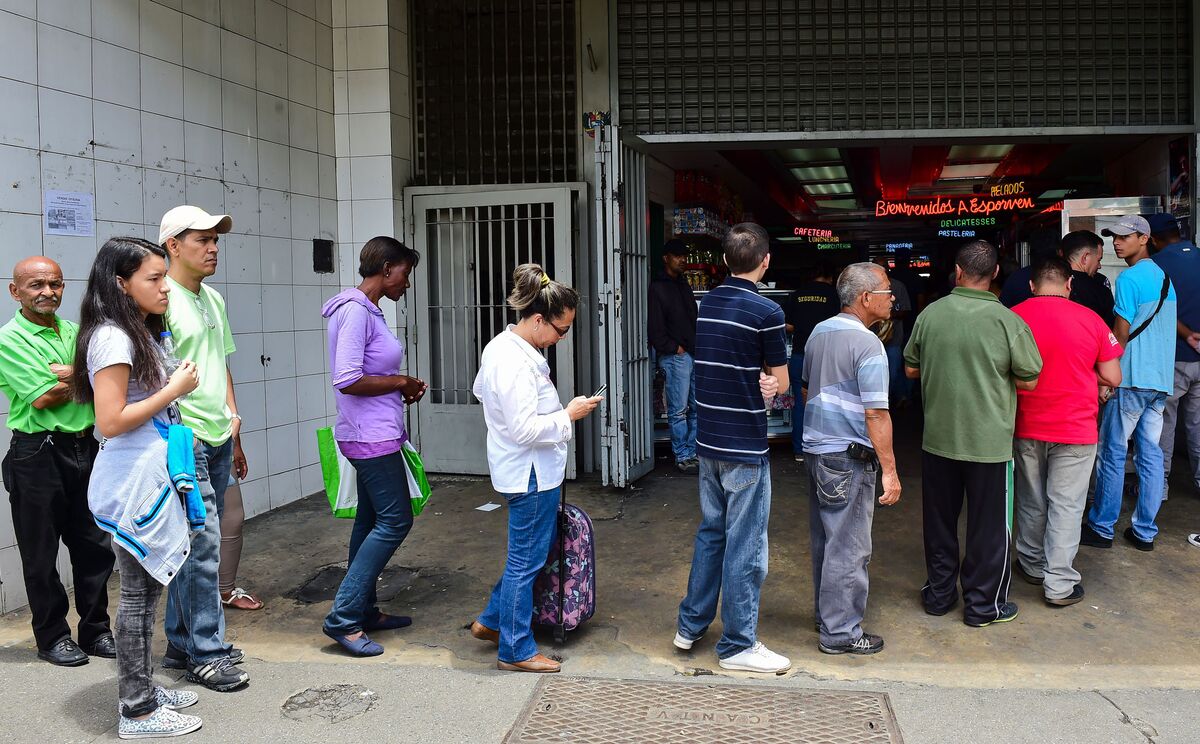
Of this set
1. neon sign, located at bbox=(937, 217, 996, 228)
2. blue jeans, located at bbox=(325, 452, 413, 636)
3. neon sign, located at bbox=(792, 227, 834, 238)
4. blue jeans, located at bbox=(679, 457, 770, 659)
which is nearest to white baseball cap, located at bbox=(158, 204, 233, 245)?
blue jeans, located at bbox=(325, 452, 413, 636)

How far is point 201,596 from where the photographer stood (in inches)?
144

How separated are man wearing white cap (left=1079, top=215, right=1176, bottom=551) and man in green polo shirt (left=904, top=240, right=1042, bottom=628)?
1.35 m

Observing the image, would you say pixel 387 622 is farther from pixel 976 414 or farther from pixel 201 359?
pixel 976 414

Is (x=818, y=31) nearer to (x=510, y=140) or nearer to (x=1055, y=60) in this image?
(x=1055, y=60)

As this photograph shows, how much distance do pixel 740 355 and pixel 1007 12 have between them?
175 inches

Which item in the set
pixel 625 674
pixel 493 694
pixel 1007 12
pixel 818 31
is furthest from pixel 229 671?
pixel 1007 12

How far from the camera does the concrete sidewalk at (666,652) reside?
3.39m

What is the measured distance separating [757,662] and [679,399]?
12.9 ft

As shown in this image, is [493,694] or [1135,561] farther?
[1135,561]

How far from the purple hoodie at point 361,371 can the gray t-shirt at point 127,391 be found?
0.79 meters

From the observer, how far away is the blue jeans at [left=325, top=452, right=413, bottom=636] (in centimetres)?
396

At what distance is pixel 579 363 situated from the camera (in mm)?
7480

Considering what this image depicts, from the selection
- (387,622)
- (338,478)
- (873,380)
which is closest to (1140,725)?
(873,380)

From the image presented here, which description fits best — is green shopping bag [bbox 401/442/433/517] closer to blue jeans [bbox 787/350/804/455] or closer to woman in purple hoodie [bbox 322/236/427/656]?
woman in purple hoodie [bbox 322/236/427/656]
